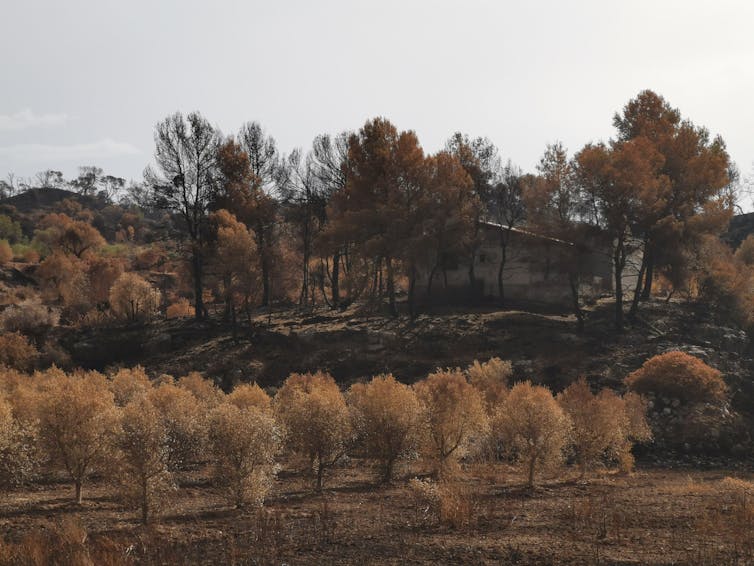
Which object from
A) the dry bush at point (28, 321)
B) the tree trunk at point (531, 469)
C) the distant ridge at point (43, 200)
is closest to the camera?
the tree trunk at point (531, 469)

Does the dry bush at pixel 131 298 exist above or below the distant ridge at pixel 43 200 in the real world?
below

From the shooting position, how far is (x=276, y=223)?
49.5m

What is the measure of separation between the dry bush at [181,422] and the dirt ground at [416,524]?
221cm

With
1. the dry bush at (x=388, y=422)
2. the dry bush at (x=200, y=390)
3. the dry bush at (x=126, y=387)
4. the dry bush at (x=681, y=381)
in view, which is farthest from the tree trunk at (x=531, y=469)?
the dry bush at (x=126, y=387)

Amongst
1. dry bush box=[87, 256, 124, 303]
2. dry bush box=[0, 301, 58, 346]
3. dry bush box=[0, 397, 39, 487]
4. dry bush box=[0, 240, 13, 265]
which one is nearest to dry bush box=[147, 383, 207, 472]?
dry bush box=[0, 397, 39, 487]

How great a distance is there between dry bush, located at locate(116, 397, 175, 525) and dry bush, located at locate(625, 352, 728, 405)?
21448mm

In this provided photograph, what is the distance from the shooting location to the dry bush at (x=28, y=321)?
4189cm

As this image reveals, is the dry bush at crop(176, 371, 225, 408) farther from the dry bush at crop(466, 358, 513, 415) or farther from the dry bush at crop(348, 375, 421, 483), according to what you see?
the dry bush at crop(466, 358, 513, 415)

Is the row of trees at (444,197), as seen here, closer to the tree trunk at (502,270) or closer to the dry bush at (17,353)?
the tree trunk at (502,270)

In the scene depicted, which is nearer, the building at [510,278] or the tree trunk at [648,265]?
the tree trunk at [648,265]

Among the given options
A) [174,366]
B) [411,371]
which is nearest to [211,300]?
[174,366]

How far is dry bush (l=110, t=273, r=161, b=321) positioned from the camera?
45.0 meters

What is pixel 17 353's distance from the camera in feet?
122

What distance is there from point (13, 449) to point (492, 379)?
19798mm
